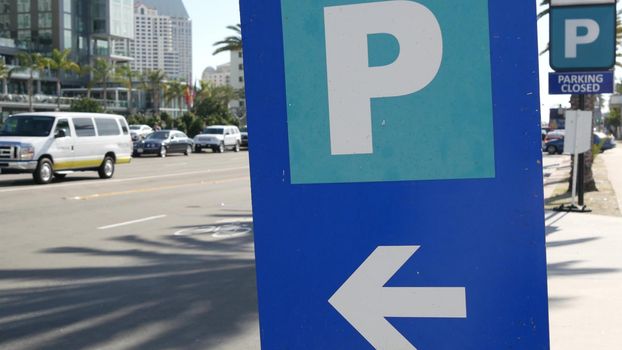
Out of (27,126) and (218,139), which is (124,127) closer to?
(27,126)

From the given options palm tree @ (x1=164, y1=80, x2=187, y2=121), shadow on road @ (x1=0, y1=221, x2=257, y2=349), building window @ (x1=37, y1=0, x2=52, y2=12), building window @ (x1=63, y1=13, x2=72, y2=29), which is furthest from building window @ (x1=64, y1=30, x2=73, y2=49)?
shadow on road @ (x1=0, y1=221, x2=257, y2=349)

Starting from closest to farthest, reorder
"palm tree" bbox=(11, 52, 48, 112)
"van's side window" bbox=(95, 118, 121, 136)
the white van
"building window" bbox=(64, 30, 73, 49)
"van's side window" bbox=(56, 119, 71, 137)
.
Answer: the white van
"van's side window" bbox=(56, 119, 71, 137)
"van's side window" bbox=(95, 118, 121, 136)
"palm tree" bbox=(11, 52, 48, 112)
"building window" bbox=(64, 30, 73, 49)

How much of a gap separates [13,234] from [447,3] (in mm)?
11373

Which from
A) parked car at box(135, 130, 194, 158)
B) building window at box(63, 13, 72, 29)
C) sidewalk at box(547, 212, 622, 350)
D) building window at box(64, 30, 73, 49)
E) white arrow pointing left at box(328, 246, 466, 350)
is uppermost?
building window at box(63, 13, 72, 29)

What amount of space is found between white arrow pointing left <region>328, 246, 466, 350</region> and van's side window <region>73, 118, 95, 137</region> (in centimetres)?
2184

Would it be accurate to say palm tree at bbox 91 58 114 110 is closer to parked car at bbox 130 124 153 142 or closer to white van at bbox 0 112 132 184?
parked car at bbox 130 124 153 142

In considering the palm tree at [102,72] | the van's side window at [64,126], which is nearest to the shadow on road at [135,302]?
the van's side window at [64,126]

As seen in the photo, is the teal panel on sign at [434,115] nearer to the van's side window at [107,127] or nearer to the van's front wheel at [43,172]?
the van's front wheel at [43,172]

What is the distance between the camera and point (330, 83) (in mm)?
1710

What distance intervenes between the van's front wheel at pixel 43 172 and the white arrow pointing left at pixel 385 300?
67.5ft

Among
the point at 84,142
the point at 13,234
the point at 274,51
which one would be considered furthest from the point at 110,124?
the point at 274,51

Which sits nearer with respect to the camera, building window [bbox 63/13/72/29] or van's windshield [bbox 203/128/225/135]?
van's windshield [bbox 203/128/225/135]

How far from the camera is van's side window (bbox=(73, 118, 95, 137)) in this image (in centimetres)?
2266

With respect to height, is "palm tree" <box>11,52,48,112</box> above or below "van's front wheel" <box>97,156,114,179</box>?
above
